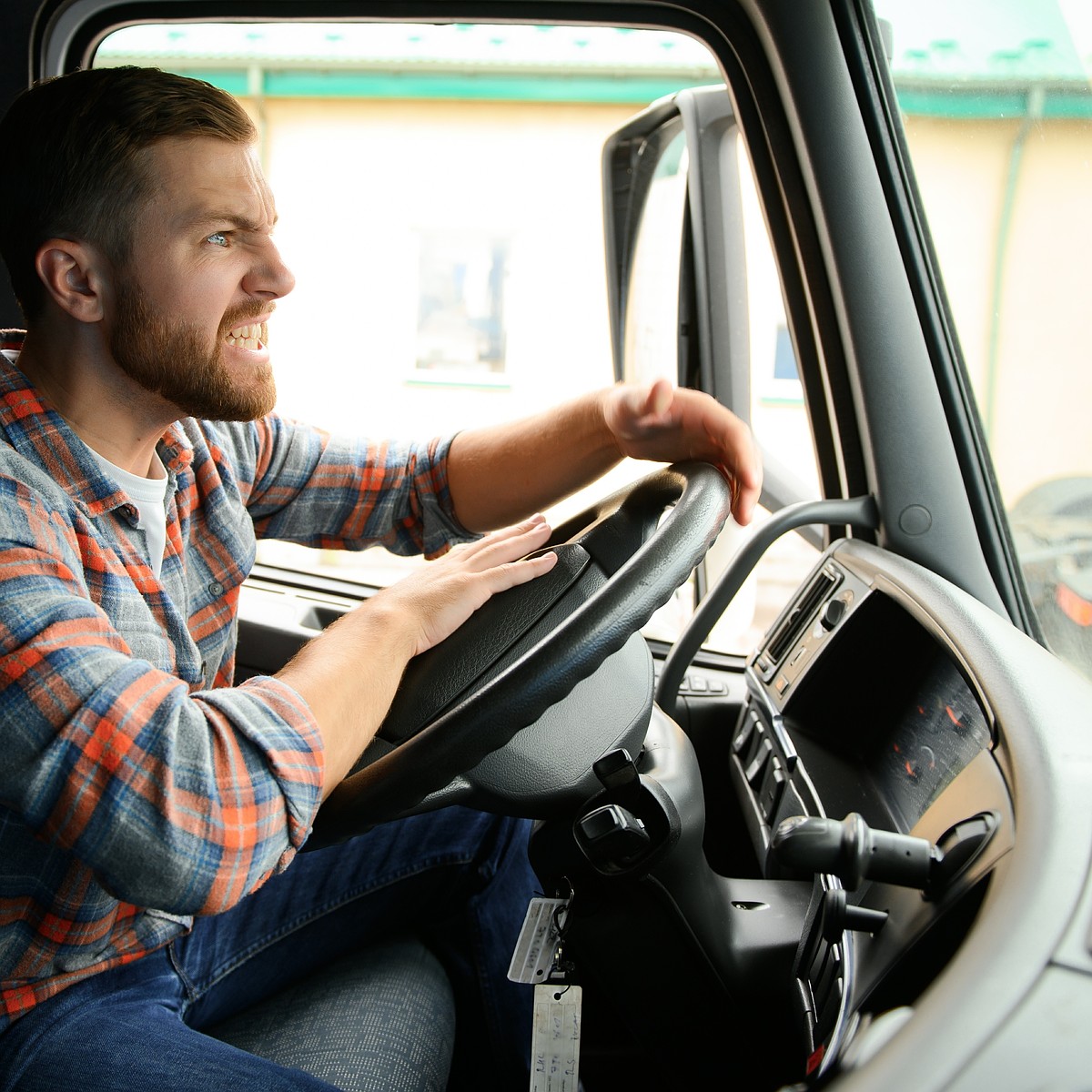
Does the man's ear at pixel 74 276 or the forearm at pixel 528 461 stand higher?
the man's ear at pixel 74 276

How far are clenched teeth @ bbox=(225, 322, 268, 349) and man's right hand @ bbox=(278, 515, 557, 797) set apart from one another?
39 cm

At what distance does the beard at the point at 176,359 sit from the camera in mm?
1158

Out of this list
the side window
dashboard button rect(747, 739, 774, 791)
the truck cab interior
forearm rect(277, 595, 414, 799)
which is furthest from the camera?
the side window

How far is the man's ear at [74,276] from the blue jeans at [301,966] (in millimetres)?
706

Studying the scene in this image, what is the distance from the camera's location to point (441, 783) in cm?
86

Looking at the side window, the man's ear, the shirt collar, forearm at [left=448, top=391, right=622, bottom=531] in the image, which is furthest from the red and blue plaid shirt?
the side window

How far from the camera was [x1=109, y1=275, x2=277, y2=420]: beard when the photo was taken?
1158mm

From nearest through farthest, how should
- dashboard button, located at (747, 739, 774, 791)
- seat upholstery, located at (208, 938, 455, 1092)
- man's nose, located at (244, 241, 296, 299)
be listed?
seat upholstery, located at (208, 938, 455, 1092) → man's nose, located at (244, 241, 296, 299) → dashboard button, located at (747, 739, 774, 791)

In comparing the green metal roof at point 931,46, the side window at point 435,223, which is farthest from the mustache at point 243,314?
the side window at point 435,223

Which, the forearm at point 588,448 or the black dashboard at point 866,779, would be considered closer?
the black dashboard at point 866,779

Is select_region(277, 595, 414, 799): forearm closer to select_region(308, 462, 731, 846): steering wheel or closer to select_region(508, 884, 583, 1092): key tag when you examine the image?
select_region(308, 462, 731, 846): steering wheel

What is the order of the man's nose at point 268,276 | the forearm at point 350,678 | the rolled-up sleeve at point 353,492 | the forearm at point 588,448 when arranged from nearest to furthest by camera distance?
the forearm at point 350,678
the forearm at point 588,448
the man's nose at point 268,276
the rolled-up sleeve at point 353,492

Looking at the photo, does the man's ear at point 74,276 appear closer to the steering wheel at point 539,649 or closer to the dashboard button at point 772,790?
the steering wheel at point 539,649

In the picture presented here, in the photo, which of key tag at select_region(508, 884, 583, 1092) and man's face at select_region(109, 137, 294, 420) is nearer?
key tag at select_region(508, 884, 583, 1092)
